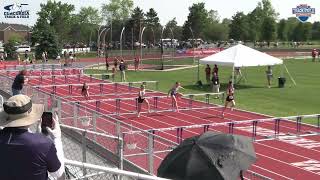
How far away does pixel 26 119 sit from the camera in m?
3.91

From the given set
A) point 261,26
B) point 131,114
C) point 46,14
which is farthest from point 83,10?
point 131,114

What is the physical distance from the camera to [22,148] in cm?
383

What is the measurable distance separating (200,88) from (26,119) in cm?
3192

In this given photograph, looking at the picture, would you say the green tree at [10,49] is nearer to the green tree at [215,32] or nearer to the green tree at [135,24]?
the green tree at [135,24]

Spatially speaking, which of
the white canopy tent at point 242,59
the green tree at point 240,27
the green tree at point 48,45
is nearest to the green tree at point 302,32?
the green tree at point 240,27

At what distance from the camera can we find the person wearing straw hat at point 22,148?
3824 mm

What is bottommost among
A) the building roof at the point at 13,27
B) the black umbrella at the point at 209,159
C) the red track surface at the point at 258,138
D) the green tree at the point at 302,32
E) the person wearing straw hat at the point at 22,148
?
the red track surface at the point at 258,138

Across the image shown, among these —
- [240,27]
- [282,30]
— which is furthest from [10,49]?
[282,30]

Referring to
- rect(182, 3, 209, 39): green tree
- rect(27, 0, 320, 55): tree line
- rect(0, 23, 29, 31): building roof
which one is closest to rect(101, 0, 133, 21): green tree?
rect(27, 0, 320, 55): tree line

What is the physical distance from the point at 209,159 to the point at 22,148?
1.98m

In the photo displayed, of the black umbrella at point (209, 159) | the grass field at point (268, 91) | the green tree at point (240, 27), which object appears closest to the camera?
the black umbrella at point (209, 159)

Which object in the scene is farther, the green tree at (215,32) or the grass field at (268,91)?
the green tree at (215,32)

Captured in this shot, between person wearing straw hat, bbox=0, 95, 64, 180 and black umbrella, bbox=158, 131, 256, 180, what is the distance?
155cm

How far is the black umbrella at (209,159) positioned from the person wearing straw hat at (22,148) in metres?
1.55
